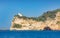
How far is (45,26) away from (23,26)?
36.9 feet

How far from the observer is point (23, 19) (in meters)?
120

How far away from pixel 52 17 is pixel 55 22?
389 centimetres

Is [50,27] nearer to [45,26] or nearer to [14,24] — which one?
[45,26]

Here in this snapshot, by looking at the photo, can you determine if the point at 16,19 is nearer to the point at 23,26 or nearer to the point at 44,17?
the point at 23,26

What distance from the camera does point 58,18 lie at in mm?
124250

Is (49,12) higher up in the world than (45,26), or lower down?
higher up

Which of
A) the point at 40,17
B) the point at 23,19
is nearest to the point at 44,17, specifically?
the point at 40,17

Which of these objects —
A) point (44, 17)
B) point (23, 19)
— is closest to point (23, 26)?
point (23, 19)

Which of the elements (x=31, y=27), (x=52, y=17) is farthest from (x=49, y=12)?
(x=31, y=27)

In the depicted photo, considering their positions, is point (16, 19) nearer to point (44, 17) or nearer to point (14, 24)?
point (14, 24)

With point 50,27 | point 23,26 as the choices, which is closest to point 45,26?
point 50,27

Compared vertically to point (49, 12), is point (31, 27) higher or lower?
lower

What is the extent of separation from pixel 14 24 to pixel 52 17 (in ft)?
65.9

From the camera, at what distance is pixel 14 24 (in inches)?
4857
